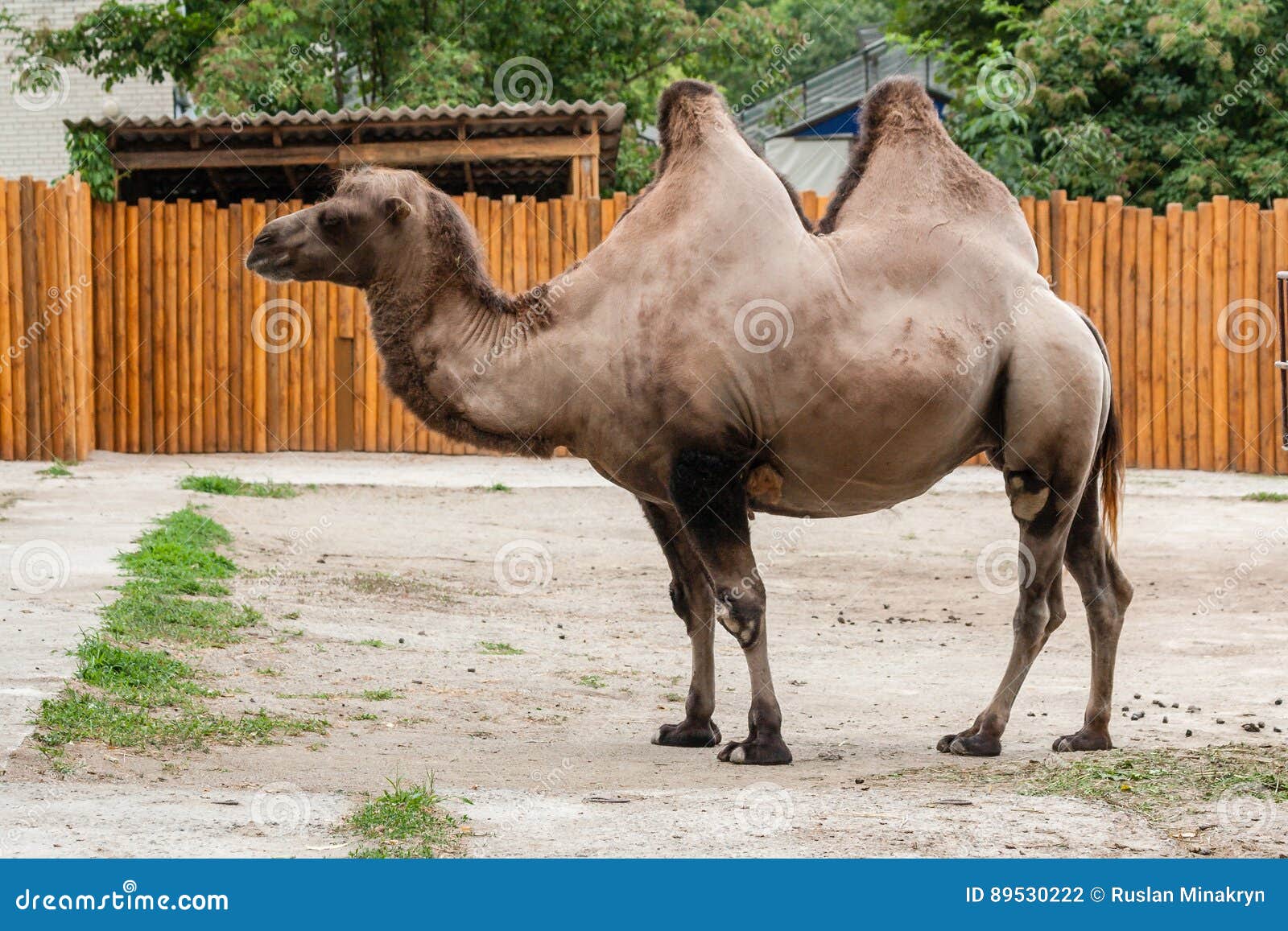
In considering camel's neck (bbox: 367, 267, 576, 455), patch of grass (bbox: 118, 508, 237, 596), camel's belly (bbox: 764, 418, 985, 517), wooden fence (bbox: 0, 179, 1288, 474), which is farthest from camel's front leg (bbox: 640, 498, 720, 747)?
wooden fence (bbox: 0, 179, 1288, 474)

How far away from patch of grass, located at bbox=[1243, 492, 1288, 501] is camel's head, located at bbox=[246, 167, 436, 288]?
34.4ft

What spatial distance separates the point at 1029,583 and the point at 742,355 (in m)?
1.60

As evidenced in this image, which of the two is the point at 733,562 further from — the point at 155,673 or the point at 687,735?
the point at 155,673

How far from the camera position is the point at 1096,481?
6980mm

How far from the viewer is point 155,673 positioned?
7.13 m

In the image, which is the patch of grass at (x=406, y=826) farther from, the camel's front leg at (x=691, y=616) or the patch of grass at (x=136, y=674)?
the patch of grass at (x=136, y=674)

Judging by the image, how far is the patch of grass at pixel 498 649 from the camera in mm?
8781

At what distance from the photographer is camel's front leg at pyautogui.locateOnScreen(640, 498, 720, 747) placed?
672 cm

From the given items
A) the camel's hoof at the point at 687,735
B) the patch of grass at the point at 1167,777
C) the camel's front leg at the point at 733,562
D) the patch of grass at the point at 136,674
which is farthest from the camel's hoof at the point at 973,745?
the patch of grass at the point at 136,674

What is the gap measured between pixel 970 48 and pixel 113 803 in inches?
1002

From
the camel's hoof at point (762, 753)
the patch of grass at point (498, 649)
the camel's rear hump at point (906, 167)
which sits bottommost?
the patch of grass at point (498, 649)

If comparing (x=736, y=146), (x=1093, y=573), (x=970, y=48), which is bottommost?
(x=1093, y=573)

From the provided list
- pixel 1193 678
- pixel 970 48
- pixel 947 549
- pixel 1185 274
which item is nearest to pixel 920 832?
pixel 1193 678

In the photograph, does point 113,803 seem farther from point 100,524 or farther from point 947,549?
point 947,549
